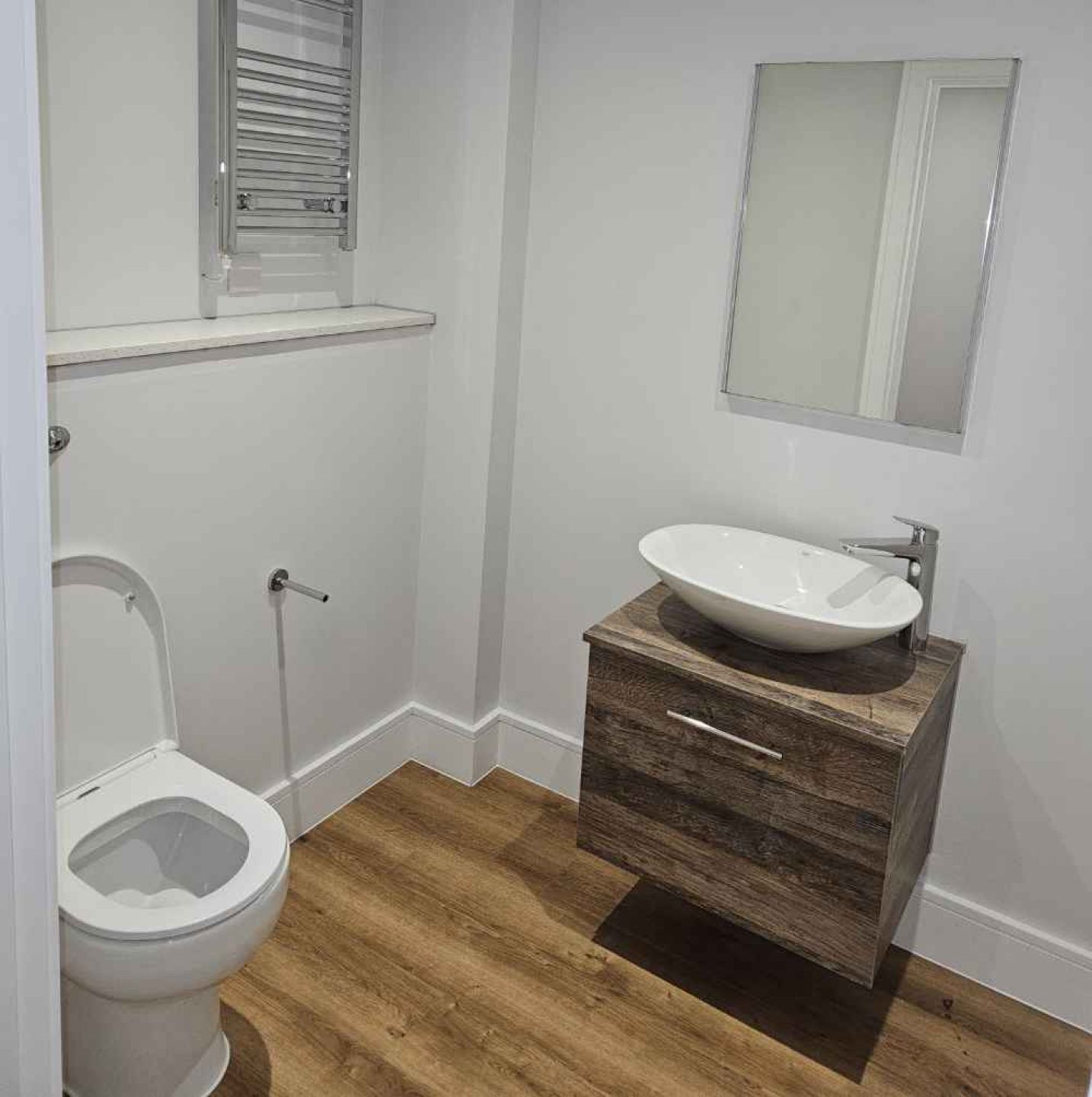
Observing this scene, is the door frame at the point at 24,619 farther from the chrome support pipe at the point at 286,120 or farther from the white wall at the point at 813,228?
the white wall at the point at 813,228

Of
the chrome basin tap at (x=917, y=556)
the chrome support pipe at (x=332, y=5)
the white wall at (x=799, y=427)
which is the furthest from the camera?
the chrome support pipe at (x=332, y=5)

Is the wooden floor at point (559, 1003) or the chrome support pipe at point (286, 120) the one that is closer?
the wooden floor at point (559, 1003)

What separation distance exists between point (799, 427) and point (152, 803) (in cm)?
145

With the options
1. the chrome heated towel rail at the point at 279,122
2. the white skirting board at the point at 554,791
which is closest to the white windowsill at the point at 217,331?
the chrome heated towel rail at the point at 279,122

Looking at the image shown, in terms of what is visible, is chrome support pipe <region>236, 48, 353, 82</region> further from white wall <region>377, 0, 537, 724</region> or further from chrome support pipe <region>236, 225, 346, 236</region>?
chrome support pipe <region>236, 225, 346, 236</region>

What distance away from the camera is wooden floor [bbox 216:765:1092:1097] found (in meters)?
2.15

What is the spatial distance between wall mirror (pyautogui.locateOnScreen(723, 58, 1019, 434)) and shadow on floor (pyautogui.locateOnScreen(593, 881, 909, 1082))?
1140mm

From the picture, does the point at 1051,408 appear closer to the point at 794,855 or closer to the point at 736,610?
the point at 736,610

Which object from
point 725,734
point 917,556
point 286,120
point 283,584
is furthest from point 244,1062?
point 286,120

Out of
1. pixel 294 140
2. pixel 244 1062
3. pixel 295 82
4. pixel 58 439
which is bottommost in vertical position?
pixel 244 1062

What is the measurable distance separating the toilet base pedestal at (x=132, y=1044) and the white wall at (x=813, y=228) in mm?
1612

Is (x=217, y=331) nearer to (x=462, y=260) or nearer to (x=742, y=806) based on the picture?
(x=462, y=260)

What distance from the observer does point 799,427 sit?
246cm

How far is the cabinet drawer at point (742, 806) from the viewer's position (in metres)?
2.03
